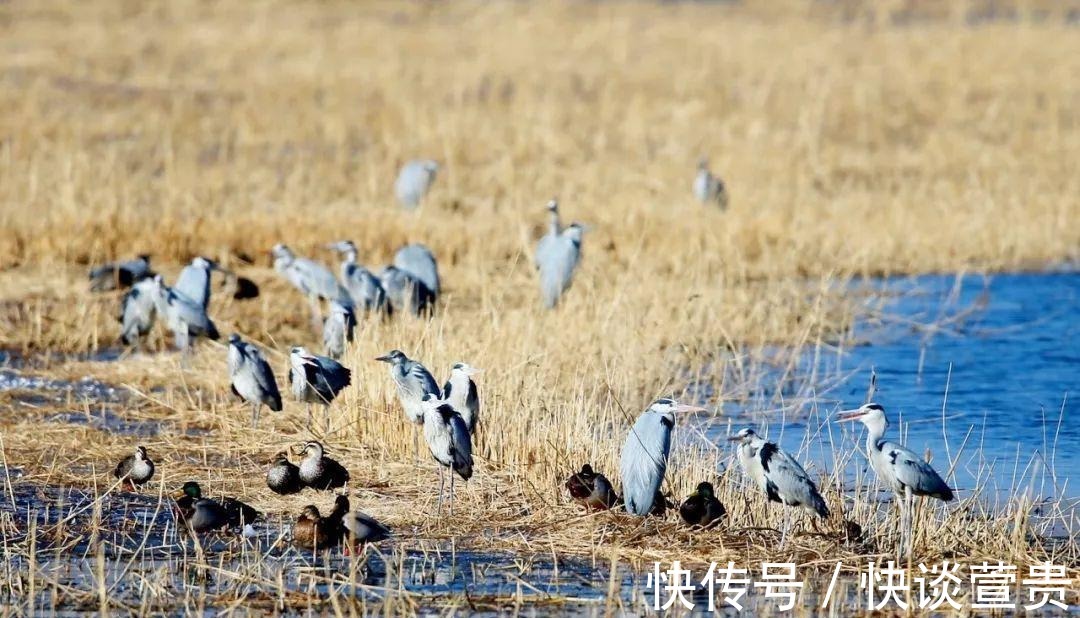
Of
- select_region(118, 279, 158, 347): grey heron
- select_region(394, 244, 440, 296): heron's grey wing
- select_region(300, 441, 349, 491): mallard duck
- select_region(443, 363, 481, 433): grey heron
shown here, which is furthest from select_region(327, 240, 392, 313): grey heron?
select_region(300, 441, 349, 491): mallard duck

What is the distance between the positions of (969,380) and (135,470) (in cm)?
606

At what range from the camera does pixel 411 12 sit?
34219 mm

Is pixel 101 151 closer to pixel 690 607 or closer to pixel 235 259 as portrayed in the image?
pixel 235 259

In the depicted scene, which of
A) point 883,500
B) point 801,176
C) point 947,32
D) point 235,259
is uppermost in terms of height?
point 947,32

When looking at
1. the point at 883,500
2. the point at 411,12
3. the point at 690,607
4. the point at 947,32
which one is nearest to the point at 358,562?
the point at 690,607

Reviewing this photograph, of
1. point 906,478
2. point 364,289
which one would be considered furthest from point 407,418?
point 364,289

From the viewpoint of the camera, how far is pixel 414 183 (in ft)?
57.2

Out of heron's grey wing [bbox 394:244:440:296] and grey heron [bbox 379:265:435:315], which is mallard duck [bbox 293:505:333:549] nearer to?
grey heron [bbox 379:265:435:315]

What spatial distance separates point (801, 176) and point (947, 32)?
486 inches

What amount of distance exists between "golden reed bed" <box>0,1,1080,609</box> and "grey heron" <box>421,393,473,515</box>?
0.23 m

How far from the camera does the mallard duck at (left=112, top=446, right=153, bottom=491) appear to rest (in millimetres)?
8023

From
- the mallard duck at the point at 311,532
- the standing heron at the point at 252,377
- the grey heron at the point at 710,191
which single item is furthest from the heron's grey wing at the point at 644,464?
the grey heron at the point at 710,191

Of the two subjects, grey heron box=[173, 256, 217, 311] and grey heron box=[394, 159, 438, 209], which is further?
grey heron box=[394, 159, 438, 209]

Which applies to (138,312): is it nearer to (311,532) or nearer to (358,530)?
(311,532)
